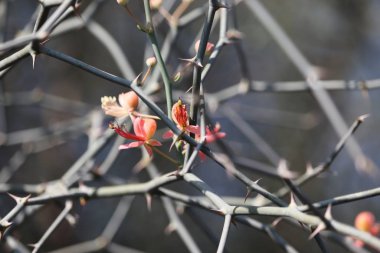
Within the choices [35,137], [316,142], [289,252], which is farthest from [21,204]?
[316,142]

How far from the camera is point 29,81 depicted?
18.2 feet

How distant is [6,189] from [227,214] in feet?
3.51

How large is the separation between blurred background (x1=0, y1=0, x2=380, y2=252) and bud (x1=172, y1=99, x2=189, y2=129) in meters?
3.85

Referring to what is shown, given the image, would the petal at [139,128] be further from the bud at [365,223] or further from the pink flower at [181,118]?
the bud at [365,223]

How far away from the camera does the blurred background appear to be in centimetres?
546

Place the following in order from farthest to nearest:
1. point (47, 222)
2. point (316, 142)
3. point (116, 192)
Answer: point (316, 142)
point (47, 222)
point (116, 192)

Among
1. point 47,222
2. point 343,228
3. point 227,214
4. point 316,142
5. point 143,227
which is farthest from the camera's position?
point 316,142

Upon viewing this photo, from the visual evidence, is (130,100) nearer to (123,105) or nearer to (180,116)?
(123,105)

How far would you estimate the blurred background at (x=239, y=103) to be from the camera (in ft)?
17.9

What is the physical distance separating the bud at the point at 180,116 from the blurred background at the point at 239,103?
385 centimetres

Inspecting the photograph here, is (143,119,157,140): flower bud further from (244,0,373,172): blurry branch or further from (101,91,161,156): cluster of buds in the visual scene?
(244,0,373,172): blurry branch

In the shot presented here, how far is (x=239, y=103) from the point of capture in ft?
18.1

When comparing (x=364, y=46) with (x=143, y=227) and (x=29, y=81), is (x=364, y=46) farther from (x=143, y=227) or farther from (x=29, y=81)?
(x=29, y=81)

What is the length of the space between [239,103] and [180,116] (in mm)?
4342
